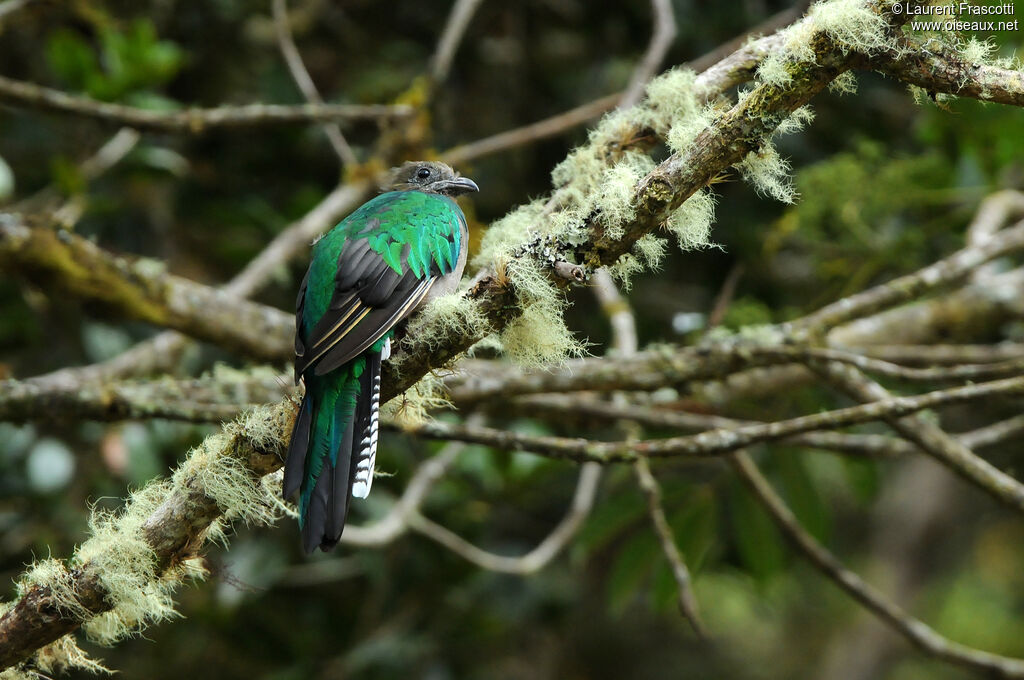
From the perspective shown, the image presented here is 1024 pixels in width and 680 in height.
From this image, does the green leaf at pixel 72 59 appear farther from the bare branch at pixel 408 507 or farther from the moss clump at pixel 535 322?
the moss clump at pixel 535 322

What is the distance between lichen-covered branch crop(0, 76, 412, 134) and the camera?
365 centimetres

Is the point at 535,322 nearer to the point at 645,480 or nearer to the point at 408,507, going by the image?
the point at 645,480

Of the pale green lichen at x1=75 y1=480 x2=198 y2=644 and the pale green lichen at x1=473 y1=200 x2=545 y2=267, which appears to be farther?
the pale green lichen at x1=473 y1=200 x2=545 y2=267

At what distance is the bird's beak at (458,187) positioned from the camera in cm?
355

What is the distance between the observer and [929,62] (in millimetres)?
1856

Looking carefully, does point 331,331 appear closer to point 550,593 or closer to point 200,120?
point 200,120

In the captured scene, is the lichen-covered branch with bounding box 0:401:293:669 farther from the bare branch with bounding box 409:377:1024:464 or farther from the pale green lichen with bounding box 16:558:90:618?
the bare branch with bounding box 409:377:1024:464

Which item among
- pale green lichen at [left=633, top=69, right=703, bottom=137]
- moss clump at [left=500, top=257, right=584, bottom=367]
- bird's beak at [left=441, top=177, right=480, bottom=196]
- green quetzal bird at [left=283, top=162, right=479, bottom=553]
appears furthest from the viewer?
bird's beak at [left=441, top=177, right=480, bottom=196]

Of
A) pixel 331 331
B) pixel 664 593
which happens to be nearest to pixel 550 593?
pixel 664 593

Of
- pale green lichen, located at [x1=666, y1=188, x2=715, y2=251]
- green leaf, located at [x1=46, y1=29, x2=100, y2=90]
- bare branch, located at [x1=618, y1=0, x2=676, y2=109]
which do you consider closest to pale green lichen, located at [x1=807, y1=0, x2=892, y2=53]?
pale green lichen, located at [x1=666, y1=188, x2=715, y2=251]

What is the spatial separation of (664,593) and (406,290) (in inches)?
81.1

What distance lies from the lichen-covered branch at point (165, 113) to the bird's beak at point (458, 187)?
2.22ft

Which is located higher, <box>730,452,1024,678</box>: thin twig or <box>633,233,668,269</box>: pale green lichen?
<box>633,233,668,269</box>: pale green lichen

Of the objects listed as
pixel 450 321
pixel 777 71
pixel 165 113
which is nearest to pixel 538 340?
pixel 450 321
